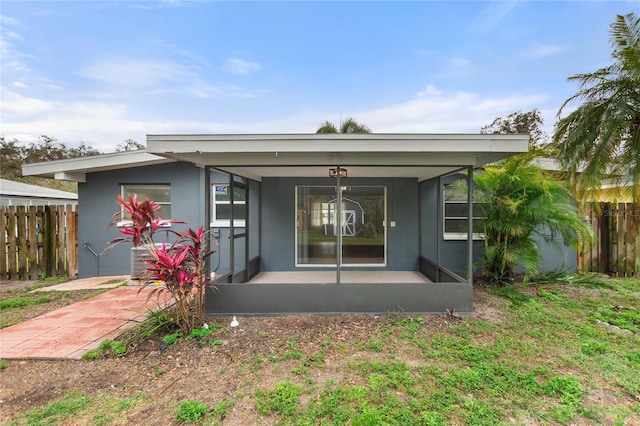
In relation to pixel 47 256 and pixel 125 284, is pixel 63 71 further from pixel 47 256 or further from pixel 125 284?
pixel 125 284

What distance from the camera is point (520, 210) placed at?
5109mm

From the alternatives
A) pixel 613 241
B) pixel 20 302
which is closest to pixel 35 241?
pixel 20 302

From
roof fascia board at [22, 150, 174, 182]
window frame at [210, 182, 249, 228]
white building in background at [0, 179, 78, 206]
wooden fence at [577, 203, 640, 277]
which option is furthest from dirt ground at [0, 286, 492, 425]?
white building in background at [0, 179, 78, 206]

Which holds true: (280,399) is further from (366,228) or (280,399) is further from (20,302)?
(20,302)

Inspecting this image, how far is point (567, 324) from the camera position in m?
3.88

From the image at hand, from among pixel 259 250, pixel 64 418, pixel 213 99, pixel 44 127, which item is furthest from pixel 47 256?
pixel 44 127

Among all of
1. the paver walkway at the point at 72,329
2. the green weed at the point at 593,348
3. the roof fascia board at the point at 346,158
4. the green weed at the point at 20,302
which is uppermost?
the roof fascia board at the point at 346,158

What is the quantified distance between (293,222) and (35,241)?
5.82 meters

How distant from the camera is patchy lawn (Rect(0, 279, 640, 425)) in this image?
2188 millimetres

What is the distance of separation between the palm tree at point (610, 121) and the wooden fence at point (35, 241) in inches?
427

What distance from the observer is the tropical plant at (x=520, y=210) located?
16.3 feet

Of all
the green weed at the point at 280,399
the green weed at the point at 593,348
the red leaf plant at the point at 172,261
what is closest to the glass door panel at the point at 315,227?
the red leaf plant at the point at 172,261

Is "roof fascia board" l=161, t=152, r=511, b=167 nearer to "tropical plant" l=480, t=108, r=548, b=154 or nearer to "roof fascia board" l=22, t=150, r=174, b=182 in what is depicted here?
"roof fascia board" l=22, t=150, r=174, b=182

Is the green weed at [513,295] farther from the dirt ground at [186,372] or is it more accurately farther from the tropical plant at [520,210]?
the dirt ground at [186,372]
